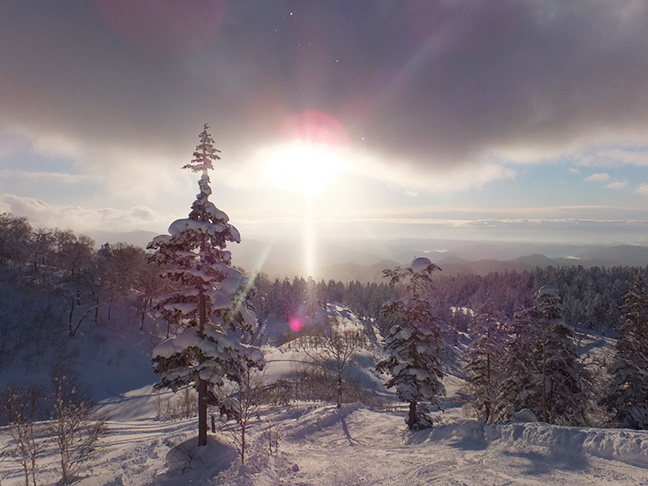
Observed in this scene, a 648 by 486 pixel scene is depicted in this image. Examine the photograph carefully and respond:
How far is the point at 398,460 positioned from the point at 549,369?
45.5ft

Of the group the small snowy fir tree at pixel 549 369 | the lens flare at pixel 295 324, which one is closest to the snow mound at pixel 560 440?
the small snowy fir tree at pixel 549 369

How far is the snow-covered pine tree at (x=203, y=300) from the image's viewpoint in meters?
13.1

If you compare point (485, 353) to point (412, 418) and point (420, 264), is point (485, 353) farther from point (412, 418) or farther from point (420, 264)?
point (420, 264)

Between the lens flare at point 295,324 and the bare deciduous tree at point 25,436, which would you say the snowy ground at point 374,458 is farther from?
the lens flare at point 295,324

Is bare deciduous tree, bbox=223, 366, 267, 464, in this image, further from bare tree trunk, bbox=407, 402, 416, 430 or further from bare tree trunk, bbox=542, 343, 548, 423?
bare tree trunk, bbox=542, 343, 548, 423

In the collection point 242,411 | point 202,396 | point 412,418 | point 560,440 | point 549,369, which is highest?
point 202,396

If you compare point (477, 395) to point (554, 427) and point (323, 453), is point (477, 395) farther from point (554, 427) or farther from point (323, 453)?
point (323, 453)

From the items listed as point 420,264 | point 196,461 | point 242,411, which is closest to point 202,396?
point 196,461

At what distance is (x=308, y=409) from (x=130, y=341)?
37709mm

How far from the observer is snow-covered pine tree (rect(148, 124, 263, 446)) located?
13.1 metres

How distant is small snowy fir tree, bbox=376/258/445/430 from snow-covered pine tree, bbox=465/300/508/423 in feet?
22.2

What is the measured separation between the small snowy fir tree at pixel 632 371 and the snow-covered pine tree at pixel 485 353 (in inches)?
274

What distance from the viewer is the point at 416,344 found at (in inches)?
741

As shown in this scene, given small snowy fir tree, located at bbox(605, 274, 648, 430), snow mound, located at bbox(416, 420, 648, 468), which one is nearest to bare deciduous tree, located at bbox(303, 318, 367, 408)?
Answer: snow mound, located at bbox(416, 420, 648, 468)
